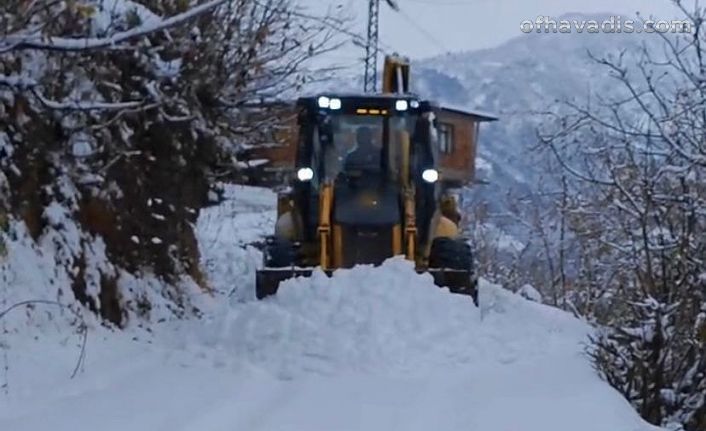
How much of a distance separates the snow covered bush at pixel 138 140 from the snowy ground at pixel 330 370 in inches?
36.1

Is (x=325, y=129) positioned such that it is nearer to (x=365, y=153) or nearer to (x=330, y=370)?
(x=365, y=153)

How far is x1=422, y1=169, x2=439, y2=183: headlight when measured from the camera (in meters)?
13.9

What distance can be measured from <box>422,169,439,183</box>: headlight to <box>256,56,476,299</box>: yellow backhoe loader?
11 millimetres

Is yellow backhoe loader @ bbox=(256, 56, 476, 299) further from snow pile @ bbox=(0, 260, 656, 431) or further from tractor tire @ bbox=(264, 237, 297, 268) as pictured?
snow pile @ bbox=(0, 260, 656, 431)

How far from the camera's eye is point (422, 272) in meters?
13.3

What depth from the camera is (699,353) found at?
9.11 meters

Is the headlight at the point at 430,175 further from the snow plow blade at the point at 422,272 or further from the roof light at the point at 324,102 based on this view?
the roof light at the point at 324,102

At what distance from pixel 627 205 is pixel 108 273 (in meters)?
Answer: 5.09

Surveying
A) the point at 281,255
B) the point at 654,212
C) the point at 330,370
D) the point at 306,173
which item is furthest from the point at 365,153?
the point at 654,212

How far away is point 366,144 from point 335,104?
0.71m

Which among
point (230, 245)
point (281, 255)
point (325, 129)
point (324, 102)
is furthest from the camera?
point (230, 245)

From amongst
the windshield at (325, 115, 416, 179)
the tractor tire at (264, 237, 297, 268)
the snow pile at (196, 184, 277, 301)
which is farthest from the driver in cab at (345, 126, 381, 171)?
the snow pile at (196, 184, 277, 301)

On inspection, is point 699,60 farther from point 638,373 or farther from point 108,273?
point 108,273

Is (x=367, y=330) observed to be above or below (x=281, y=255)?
below
